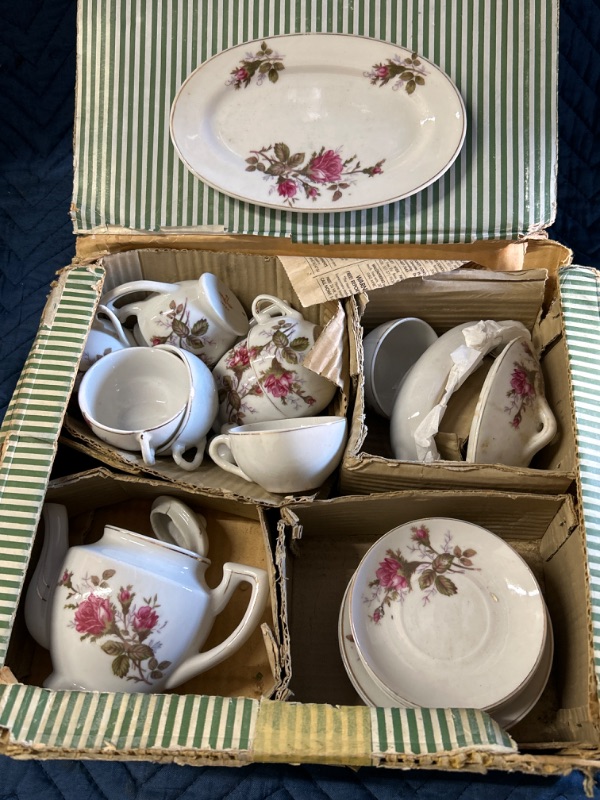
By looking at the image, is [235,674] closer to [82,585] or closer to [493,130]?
[82,585]

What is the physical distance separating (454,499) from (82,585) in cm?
36

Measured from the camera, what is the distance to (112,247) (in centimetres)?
79

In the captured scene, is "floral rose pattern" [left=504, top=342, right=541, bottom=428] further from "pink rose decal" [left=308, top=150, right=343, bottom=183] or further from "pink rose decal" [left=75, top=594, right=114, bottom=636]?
"pink rose decal" [left=75, top=594, right=114, bottom=636]

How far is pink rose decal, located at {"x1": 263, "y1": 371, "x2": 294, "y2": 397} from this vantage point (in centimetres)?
72

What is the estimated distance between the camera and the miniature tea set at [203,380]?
2.24 feet

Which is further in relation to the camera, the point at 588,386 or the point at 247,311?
the point at 247,311

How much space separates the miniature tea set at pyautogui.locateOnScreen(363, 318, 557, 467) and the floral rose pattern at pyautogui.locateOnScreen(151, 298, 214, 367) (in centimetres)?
24

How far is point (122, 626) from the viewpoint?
59 cm

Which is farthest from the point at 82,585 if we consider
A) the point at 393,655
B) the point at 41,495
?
the point at 393,655

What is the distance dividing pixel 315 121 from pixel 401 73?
11 cm

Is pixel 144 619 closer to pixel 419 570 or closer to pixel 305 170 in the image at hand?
pixel 419 570

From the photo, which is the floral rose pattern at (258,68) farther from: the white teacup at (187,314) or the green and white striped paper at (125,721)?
the green and white striped paper at (125,721)

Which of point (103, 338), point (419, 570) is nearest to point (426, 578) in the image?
point (419, 570)

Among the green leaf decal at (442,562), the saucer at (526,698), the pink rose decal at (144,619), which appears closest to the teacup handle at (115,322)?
the pink rose decal at (144,619)
